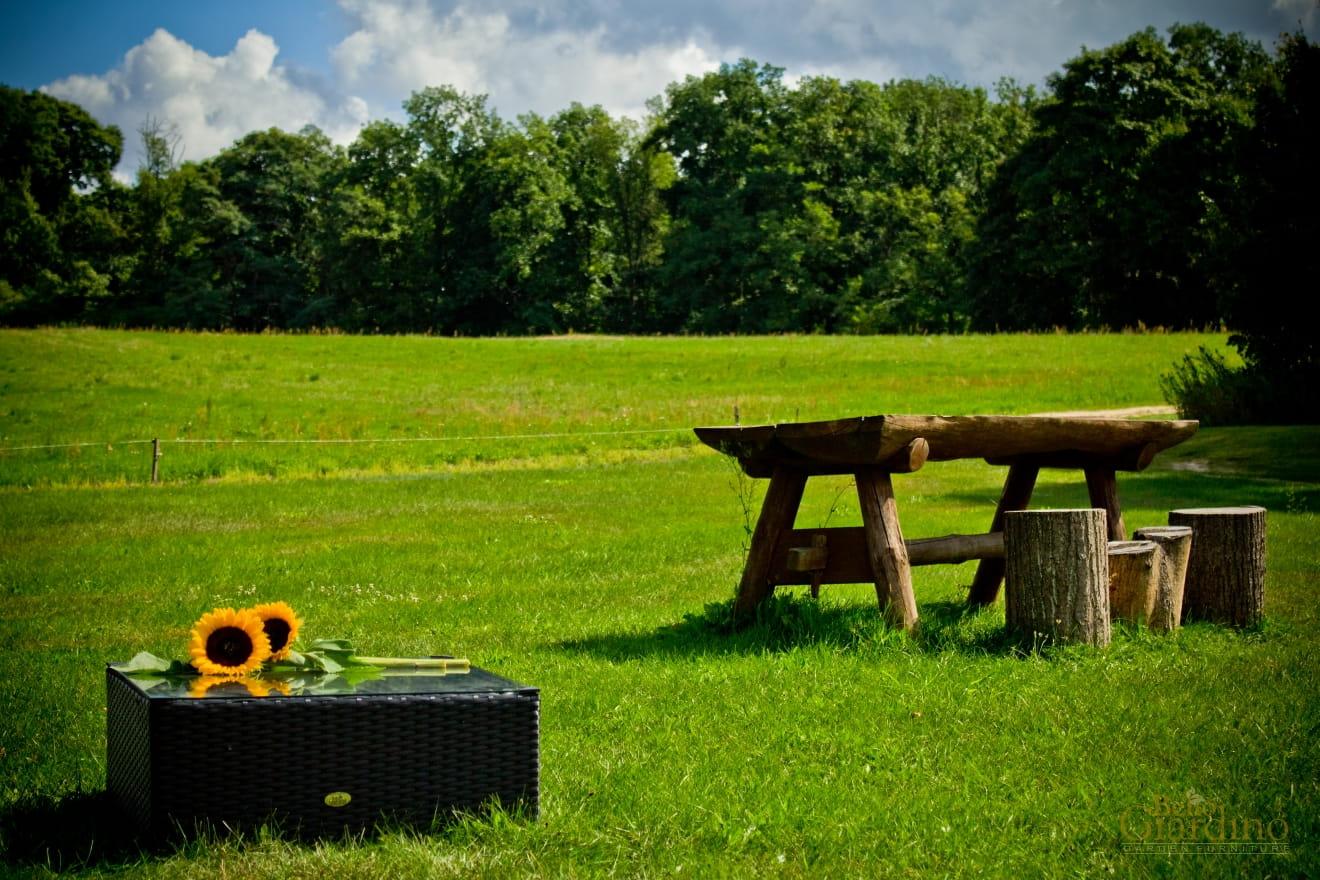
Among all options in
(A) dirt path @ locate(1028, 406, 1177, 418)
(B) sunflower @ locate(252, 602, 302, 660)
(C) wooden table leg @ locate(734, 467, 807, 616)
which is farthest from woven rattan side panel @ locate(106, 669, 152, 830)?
(A) dirt path @ locate(1028, 406, 1177, 418)

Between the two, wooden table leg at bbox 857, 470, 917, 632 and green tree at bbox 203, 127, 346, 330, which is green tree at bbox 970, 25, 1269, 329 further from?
wooden table leg at bbox 857, 470, 917, 632

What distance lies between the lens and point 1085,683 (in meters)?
6.77

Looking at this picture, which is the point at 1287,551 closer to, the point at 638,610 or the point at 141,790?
the point at 638,610

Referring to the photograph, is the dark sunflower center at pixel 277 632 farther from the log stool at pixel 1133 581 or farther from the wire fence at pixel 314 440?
the wire fence at pixel 314 440

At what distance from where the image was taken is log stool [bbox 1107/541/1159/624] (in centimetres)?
794

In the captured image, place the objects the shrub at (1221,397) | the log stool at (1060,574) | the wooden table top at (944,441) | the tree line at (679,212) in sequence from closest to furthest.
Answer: the log stool at (1060,574)
the wooden table top at (944,441)
the shrub at (1221,397)
the tree line at (679,212)

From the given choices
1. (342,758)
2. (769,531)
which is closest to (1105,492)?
(769,531)

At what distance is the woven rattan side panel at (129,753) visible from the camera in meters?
4.30

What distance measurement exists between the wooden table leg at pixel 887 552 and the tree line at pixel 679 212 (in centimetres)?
4784

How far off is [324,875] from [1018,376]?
1438 inches

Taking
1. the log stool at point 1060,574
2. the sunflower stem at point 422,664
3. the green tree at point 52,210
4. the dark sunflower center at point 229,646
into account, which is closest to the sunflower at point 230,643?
the dark sunflower center at point 229,646

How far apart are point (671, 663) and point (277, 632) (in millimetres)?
3138

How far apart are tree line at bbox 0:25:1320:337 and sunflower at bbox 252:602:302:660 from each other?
51.9 metres

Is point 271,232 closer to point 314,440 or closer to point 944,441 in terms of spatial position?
point 314,440
